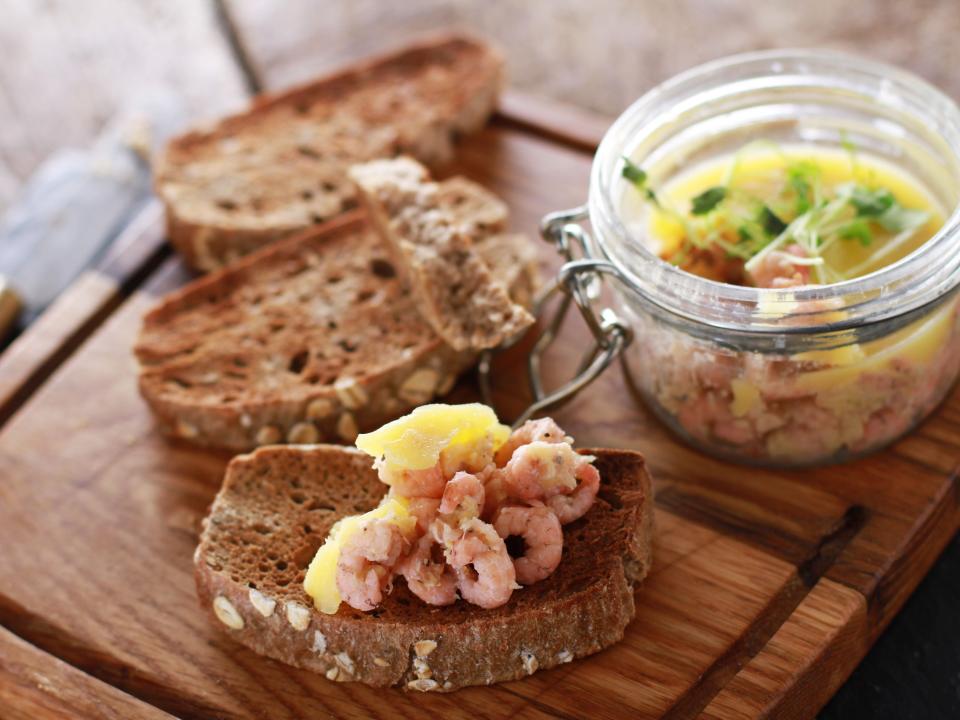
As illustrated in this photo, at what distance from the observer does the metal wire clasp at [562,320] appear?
2.94 metres

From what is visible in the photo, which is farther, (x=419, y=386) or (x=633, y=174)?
(x=419, y=386)

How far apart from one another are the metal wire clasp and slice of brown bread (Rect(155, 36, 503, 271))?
79 centimetres

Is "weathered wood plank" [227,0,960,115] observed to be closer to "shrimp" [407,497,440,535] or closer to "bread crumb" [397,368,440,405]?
"bread crumb" [397,368,440,405]

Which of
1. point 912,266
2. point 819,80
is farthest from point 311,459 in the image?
point 819,80

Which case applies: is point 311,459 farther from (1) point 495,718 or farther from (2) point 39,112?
(2) point 39,112

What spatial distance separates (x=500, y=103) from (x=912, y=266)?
1765 millimetres

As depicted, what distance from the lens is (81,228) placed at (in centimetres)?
404

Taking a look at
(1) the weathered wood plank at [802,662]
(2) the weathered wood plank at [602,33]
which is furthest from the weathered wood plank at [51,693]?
(2) the weathered wood plank at [602,33]

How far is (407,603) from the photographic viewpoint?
8.75 ft

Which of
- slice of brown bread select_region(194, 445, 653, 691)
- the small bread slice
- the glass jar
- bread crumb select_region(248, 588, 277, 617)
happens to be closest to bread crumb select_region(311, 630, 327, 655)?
slice of brown bread select_region(194, 445, 653, 691)

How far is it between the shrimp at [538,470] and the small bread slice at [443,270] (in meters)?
0.48

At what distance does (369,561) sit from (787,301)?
1.00 meters

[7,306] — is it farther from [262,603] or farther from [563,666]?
[563,666]

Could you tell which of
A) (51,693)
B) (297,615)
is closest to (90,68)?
(51,693)
